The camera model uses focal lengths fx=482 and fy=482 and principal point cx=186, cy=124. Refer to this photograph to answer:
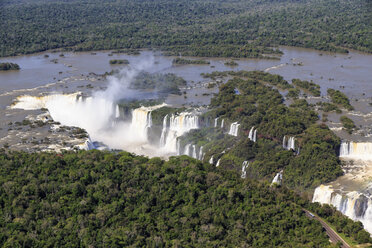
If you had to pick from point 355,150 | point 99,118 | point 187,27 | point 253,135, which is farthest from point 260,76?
point 187,27

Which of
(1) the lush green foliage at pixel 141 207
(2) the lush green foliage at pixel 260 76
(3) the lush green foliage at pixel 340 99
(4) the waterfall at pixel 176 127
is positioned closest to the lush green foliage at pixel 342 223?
(1) the lush green foliage at pixel 141 207

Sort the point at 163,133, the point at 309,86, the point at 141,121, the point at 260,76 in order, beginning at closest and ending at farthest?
the point at 163,133
the point at 141,121
the point at 309,86
the point at 260,76

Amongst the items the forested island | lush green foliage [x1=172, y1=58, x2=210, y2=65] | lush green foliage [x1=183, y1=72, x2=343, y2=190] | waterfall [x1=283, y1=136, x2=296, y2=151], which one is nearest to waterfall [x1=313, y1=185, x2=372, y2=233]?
the forested island

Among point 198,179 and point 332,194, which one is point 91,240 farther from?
point 332,194

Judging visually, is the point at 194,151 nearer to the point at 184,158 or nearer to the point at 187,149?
the point at 187,149

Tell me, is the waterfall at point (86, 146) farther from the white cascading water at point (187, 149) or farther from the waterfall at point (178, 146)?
the white cascading water at point (187, 149)

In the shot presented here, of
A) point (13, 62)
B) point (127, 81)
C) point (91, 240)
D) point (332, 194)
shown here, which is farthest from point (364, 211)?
point (13, 62)
